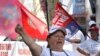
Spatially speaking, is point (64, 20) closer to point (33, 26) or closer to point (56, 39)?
point (33, 26)

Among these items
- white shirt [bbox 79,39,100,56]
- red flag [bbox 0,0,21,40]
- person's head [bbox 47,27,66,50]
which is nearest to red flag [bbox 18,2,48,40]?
red flag [bbox 0,0,21,40]

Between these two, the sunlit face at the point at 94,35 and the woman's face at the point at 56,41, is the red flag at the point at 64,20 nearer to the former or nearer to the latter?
the sunlit face at the point at 94,35

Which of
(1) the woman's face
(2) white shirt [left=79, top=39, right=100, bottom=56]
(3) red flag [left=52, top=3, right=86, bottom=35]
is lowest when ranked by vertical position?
(2) white shirt [left=79, top=39, right=100, bottom=56]

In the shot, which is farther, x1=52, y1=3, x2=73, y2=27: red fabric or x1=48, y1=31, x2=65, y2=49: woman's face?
x1=52, y1=3, x2=73, y2=27: red fabric

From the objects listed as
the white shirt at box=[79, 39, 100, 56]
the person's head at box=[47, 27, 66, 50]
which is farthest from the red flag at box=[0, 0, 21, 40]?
the person's head at box=[47, 27, 66, 50]

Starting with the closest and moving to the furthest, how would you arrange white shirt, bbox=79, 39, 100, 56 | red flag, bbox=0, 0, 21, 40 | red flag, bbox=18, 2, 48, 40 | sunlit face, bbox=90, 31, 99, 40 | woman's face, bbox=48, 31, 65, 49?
1. woman's face, bbox=48, 31, 65, 49
2. white shirt, bbox=79, 39, 100, 56
3. sunlit face, bbox=90, 31, 99, 40
4. red flag, bbox=18, 2, 48, 40
5. red flag, bbox=0, 0, 21, 40

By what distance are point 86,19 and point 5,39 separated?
6.89ft

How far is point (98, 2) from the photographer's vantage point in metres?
11.0

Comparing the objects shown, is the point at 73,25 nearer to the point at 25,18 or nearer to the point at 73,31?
the point at 73,31

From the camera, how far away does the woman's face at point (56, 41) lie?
503cm

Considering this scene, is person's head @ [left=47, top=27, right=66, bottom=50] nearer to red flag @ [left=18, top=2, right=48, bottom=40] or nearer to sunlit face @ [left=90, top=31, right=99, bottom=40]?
sunlit face @ [left=90, top=31, right=99, bottom=40]

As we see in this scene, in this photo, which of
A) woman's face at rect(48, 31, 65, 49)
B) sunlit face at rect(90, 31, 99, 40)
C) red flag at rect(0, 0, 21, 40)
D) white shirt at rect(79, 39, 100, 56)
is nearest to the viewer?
woman's face at rect(48, 31, 65, 49)

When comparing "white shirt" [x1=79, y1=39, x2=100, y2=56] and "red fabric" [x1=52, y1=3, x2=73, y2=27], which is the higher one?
"red fabric" [x1=52, y1=3, x2=73, y2=27]

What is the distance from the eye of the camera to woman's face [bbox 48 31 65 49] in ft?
16.5
